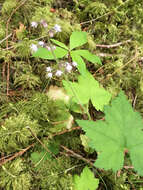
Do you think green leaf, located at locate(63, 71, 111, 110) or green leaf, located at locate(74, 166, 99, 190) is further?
green leaf, located at locate(63, 71, 111, 110)

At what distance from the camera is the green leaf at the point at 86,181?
5.69 ft

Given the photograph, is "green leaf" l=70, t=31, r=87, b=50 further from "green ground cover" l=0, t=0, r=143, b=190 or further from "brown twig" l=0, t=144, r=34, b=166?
"brown twig" l=0, t=144, r=34, b=166

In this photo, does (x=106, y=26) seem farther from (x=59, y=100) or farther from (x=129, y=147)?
(x=129, y=147)

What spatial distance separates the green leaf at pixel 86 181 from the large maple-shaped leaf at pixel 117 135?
302 mm

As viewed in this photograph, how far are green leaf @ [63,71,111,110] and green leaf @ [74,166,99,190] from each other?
59 centimetres

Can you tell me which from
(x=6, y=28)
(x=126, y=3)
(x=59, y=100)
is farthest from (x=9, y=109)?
(x=126, y=3)

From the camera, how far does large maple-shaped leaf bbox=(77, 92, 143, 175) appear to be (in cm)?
154

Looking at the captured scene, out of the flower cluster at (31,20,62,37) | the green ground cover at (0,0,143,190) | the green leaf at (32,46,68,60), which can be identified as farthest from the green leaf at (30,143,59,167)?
the flower cluster at (31,20,62,37)

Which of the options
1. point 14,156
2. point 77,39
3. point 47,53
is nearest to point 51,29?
point 47,53

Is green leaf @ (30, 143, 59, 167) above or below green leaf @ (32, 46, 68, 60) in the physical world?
below

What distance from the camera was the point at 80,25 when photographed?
2.39 metres

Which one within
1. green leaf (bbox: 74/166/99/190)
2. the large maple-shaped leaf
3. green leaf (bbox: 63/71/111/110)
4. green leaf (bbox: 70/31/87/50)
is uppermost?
green leaf (bbox: 70/31/87/50)

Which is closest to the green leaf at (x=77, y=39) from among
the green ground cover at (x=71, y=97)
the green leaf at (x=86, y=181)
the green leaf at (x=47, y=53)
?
the green ground cover at (x=71, y=97)

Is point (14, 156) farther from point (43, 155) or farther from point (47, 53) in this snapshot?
point (47, 53)
